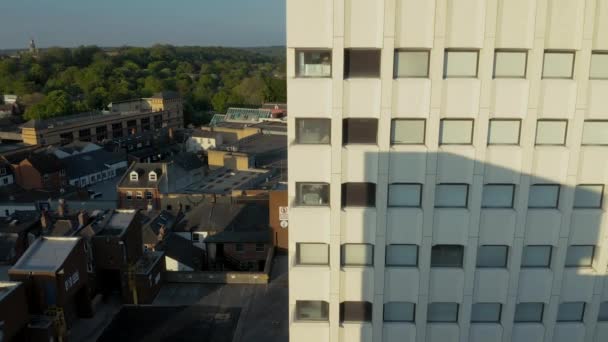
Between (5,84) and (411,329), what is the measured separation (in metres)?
211

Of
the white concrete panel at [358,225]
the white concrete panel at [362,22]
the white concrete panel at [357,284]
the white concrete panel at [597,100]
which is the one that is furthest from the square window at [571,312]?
the white concrete panel at [362,22]

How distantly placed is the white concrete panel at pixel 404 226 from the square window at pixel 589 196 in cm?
618

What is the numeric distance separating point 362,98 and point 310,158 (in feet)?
9.53

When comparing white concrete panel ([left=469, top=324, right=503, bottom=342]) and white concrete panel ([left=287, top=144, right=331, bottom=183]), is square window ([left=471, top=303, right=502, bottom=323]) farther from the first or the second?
white concrete panel ([left=287, top=144, right=331, bottom=183])

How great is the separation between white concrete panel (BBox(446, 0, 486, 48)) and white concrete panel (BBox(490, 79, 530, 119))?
1.72m

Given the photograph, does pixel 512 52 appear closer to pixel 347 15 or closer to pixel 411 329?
pixel 347 15

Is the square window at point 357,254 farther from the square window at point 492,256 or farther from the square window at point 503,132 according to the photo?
the square window at point 503,132

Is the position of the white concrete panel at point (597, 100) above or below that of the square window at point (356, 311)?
above

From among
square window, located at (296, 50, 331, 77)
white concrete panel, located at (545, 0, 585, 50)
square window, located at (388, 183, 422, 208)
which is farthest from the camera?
square window, located at (388, 183, 422, 208)

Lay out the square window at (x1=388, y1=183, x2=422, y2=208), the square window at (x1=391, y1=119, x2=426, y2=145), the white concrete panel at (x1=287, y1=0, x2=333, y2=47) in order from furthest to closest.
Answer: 1. the square window at (x1=388, y1=183, x2=422, y2=208)
2. the square window at (x1=391, y1=119, x2=426, y2=145)
3. the white concrete panel at (x1=287, y1=0, x2=333, y2=47)

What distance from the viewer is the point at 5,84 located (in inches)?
7402

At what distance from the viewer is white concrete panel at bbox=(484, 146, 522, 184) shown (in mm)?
17844

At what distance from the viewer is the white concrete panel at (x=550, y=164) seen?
1789cm

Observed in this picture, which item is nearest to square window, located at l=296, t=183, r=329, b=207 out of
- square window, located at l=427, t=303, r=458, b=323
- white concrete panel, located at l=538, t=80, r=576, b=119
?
square window, located at l=427, t=303, r=458, b=323
